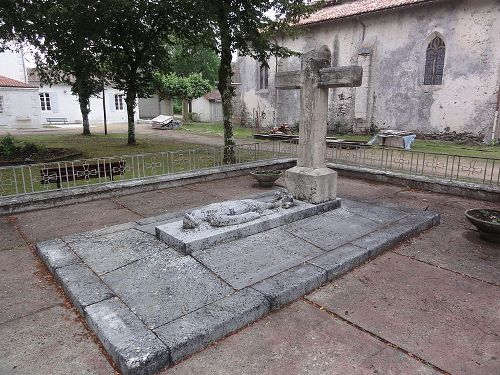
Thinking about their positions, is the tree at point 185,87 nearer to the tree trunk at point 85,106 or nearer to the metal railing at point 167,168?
the tree trunk at point 85,106

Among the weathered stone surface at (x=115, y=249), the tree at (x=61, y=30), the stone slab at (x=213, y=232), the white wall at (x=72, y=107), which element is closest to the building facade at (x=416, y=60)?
the tree at (x=61, y=30)

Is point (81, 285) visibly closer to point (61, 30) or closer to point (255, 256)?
point (255, 256)

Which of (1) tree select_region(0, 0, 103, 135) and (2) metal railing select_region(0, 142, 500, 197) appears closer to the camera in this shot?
(2) metal railing select_region(0, 142, 500, 197)

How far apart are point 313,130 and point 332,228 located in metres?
1.81

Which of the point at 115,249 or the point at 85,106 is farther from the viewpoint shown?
the point at 85,106

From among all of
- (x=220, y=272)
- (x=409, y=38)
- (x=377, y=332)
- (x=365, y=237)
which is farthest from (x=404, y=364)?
(x=409, y=38)

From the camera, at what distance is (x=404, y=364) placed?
9.89 feet

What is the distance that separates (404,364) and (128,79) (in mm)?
16726

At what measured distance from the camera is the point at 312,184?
637 cm

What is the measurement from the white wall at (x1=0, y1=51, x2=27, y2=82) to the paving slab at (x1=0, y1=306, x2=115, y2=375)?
112 ft

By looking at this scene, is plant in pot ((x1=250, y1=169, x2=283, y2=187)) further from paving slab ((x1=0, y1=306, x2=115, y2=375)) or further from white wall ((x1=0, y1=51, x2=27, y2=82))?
white wall ((x1=0, y1=51, x2=27, y2=82))

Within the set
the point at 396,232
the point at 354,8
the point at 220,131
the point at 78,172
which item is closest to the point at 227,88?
the point at 78,172

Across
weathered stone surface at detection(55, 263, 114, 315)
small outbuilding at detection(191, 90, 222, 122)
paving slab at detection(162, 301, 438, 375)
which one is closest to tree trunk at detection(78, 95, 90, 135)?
small outbuilding at detection(191, 90, 222, 122)

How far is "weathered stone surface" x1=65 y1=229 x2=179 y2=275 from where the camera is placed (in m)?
4.57
